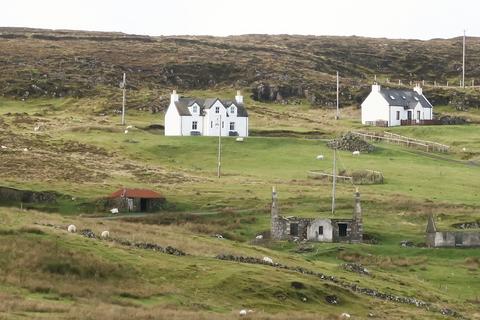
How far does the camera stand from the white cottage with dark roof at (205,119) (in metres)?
146

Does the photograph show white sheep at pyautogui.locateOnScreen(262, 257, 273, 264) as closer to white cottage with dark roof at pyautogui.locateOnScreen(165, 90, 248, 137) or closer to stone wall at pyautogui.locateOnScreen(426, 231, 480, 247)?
stone wall at pyautogui.locateOnScreen(426, 231, 480, 247)

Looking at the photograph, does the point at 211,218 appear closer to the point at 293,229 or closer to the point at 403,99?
the point at 293,229

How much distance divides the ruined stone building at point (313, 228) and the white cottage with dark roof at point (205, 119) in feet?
193

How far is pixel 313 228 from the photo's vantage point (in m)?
88.1

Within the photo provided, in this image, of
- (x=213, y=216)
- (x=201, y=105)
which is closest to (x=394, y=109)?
(x=201, y=105)

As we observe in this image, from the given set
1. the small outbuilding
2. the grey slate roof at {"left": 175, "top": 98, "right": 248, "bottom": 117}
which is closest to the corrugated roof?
the small outbuilding

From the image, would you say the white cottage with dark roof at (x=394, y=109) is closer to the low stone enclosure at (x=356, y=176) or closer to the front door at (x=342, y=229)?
the low stone enclosure at (x=356, y=176)

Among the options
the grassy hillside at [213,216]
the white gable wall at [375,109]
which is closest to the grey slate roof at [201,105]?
the grassy hillside at [213,216]

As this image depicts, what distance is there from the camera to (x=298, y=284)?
61.2 metres

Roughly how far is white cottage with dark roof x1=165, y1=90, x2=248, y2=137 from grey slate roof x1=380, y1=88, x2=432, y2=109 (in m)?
28.9

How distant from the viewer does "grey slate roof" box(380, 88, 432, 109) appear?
539 ft

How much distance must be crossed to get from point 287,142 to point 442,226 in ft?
165

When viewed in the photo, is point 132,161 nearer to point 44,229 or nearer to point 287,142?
point 287,142

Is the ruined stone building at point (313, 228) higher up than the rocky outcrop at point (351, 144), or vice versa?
the rocky outcrop at point (351, 144)
